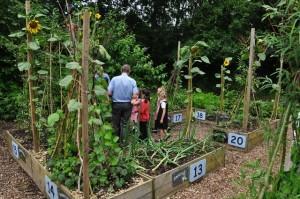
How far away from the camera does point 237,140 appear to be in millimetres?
5387

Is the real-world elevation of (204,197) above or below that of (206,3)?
below

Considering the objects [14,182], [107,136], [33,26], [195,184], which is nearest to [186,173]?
[195,184]

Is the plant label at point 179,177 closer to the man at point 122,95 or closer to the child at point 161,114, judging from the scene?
the man at point 122,95

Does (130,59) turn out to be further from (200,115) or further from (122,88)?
(122,88)

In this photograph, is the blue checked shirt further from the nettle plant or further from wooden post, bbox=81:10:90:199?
wooden post, bbox=81:10:90:199

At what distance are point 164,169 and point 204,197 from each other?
21.5 inches

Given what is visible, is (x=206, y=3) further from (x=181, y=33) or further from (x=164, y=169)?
(x=164, y=169)

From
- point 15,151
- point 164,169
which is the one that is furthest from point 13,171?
point 164,169

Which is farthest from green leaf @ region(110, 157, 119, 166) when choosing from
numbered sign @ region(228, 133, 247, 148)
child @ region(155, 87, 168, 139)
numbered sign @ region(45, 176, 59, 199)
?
numbered sign @ region(228, 133, 247, 148)

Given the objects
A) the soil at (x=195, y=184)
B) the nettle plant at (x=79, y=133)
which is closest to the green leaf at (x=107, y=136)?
the nettle plant at (x=79, y=133)

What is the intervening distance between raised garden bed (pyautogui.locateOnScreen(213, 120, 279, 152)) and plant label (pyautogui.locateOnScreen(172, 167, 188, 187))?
1848mm

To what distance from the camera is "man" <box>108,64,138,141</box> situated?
512cm

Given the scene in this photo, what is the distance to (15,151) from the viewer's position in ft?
15.0

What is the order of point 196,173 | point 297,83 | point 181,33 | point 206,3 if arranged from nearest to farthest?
1. point 297,83
2. point 196,173
3. point 206,3
4. point 181,33
